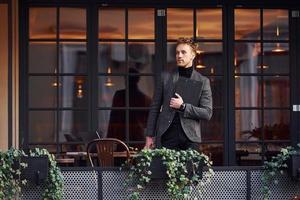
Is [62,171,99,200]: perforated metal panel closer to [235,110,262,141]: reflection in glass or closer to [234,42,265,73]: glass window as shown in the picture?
[235,110,262,141]: reflection in glass

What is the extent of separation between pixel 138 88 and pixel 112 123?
1.86 feet

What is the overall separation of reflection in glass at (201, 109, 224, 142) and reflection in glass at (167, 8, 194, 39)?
1.11m

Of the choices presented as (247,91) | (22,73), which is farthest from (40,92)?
(247,91)

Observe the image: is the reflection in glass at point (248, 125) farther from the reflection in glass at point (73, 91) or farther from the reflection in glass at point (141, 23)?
the reflection in glass at point (73, 91)

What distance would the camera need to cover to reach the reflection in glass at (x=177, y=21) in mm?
9883

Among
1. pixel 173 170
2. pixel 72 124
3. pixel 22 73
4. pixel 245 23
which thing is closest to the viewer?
pixel 173 170

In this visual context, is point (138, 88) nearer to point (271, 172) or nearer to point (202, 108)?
point (202, 108)

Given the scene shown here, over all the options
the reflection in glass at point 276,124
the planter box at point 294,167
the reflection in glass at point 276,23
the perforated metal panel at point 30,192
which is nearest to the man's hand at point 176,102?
the planter box at point 294,167

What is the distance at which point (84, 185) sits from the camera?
6559mm

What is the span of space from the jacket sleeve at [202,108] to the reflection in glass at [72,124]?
3183 millimetres

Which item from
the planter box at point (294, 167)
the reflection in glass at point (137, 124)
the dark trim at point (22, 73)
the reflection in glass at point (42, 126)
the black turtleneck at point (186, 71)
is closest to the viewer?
the planter box at point (294, 167)

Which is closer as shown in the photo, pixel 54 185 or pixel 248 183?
pixel 54 185

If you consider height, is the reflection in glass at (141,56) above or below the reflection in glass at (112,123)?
above

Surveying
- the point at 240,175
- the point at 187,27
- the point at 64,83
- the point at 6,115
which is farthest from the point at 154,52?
the point at 240,175
